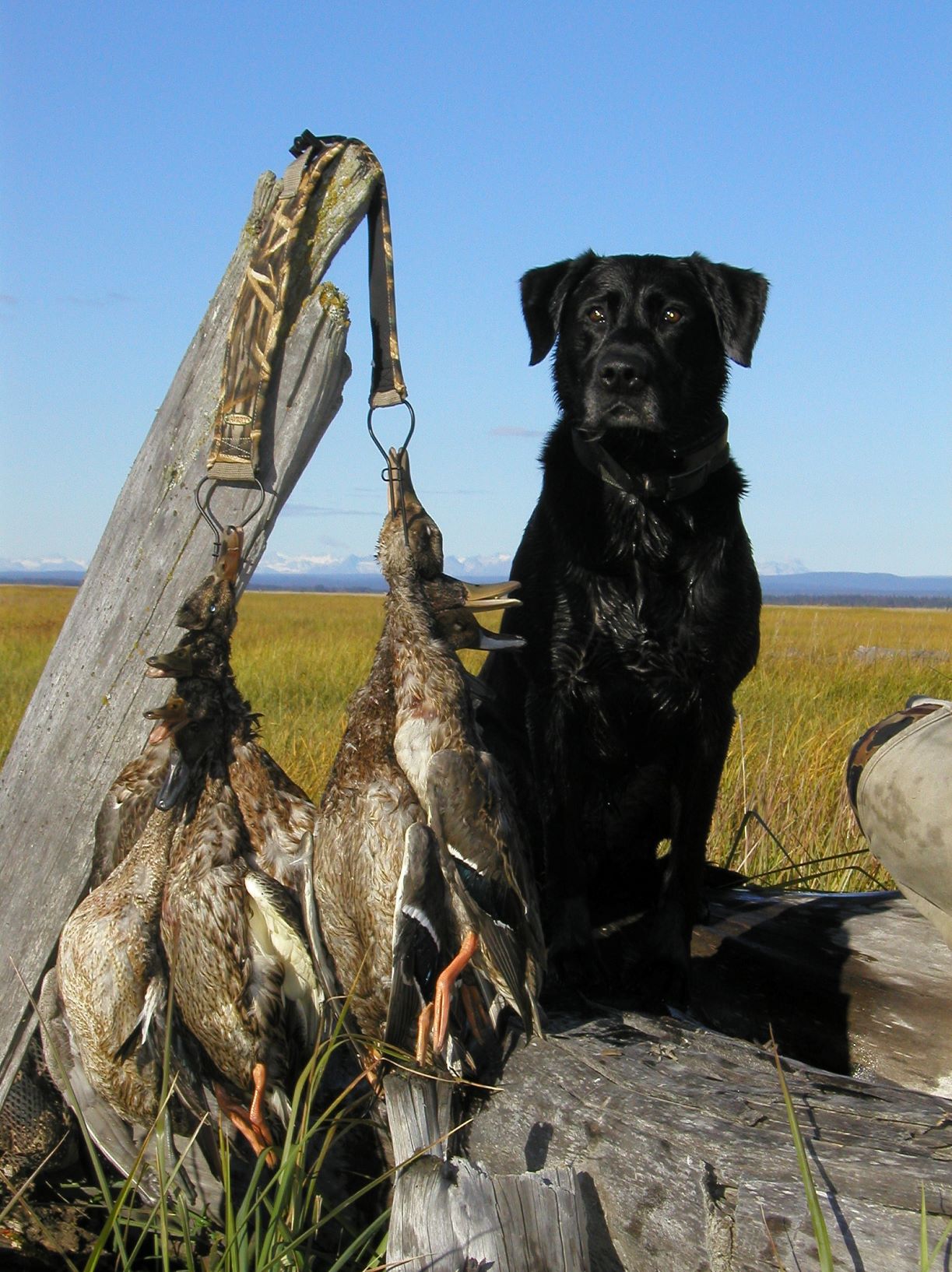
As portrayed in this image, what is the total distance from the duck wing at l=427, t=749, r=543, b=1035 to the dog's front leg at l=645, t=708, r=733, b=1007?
→ 0.89 metres

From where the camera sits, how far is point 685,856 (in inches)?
133

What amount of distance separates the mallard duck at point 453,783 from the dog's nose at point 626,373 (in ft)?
3.68

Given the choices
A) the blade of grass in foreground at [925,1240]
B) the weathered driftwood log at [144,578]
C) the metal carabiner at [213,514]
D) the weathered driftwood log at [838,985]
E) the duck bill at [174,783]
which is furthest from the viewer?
the weathered driftwood log at [838,985]

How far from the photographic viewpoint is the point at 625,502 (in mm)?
3494

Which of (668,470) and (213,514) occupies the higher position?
(668,470)

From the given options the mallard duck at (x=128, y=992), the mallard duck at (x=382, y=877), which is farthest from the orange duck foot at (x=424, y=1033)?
the mallard duck at (x=128, y=992)

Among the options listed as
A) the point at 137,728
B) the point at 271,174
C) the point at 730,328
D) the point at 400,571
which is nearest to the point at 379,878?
the point at 400,571

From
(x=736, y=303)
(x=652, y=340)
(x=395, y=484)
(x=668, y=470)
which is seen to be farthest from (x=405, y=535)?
(x=736, y=303)

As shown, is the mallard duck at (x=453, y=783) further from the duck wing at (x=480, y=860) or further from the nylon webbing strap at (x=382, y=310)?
the nylon webbing strap at (x=382, y=310)

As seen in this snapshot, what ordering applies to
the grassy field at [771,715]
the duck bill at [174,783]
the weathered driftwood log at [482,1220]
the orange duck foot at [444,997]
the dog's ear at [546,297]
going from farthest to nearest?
the grassy field at [771,715] < the dog's ear at [546,297] < the duck bill at [174,783] < the orange duck foot at [444,997] < the weathered driftwood log at [482,1220]

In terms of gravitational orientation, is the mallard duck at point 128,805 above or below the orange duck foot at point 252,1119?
above

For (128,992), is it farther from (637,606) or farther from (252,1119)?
(637,606)

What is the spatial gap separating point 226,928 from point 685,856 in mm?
1495

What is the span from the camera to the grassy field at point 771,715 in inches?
200
